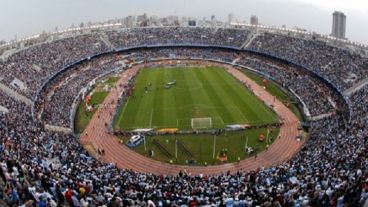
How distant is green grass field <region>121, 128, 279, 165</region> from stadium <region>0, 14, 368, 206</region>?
0.16m

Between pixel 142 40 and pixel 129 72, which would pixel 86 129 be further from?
pixel 142 40

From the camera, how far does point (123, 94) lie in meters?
54.1

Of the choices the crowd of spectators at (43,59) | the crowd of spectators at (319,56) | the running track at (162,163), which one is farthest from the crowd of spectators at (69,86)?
the crowd of spectators at (319,56)

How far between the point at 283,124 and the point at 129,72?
2713 centimetres

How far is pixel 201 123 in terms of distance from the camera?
44.6m

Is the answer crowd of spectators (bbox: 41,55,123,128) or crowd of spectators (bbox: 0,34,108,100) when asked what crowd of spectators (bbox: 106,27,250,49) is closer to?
crowd of spectators (bbox: 0,34,108,100)

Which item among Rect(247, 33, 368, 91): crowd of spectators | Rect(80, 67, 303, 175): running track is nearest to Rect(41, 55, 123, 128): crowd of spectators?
Rect(80, 67, 303, 175): running track

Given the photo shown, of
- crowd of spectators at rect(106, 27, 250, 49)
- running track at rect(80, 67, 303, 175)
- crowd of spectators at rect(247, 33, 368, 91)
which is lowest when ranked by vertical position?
running track at rect(80, 67, 303, 175)

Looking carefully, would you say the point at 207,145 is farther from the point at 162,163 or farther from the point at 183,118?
the point at 183,118

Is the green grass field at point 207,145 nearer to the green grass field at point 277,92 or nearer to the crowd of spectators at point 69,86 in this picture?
the green grass field at point 277,92

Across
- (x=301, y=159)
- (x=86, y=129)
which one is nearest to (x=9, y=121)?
(x=86, y=129)

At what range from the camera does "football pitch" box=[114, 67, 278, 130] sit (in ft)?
149

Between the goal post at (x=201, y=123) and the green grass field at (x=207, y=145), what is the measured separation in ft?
5.96

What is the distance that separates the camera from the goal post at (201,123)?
43675 mm
